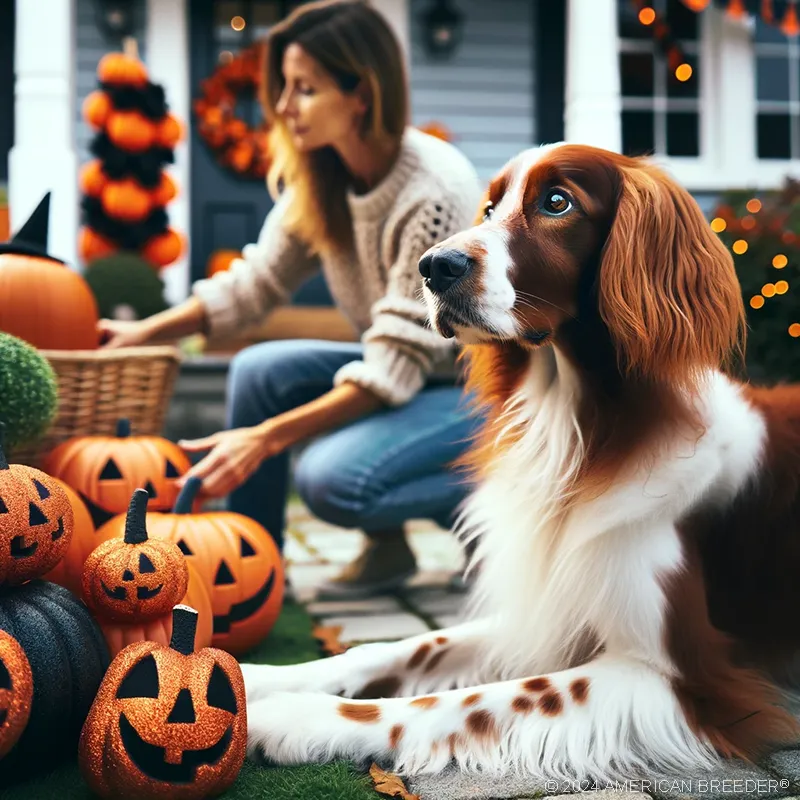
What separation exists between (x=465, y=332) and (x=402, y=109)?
1.37 m

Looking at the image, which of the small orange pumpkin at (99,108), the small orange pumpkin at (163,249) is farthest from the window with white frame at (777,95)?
the small orange pumpkin at (99,108)

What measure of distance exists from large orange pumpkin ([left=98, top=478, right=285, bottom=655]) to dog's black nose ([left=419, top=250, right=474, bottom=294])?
86cm

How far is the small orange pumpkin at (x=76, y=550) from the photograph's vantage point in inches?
71.7

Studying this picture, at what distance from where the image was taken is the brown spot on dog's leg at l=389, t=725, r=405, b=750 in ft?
5.06

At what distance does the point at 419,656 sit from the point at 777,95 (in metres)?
7.50

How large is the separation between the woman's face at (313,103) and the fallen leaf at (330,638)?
1389 mm

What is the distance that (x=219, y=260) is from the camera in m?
7.16

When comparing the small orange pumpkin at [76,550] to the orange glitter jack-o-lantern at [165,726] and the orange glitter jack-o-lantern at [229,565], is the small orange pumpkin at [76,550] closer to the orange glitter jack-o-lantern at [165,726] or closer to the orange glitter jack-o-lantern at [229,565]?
the orange glitter jack-o-lantern at [229,565]

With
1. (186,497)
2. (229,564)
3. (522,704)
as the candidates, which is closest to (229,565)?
(229,564)

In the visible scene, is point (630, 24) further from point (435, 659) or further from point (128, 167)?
point (435, 659)

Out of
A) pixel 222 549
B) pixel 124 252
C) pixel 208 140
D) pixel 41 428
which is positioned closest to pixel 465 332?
pixel 222 549

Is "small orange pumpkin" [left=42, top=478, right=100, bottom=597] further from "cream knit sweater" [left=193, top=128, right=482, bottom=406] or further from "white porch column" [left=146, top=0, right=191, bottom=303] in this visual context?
"white porch column" [left=146, top=0, right=191, bottom=303]

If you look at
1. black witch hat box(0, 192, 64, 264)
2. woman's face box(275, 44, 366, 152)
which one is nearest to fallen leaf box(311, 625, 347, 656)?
black witch hat box(0, 192, 64, 264)

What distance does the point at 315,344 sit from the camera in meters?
2.97
